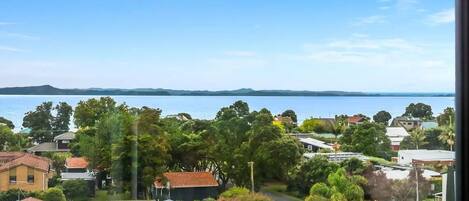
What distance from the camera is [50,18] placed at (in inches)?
67.7

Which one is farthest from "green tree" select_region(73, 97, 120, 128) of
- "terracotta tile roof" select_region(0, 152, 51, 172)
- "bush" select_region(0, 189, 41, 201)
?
"bush" select_region(0, 189, 41, 201)

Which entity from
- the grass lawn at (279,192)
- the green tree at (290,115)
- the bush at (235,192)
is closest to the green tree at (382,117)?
the green tree at (290,115)

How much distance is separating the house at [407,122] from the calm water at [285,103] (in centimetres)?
2

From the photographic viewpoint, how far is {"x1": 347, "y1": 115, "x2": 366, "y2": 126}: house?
1808mm

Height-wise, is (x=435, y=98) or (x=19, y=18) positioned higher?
(x=19, y=18)

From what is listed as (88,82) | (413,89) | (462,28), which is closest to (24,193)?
(88,82)

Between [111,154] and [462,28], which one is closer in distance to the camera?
[462,28]

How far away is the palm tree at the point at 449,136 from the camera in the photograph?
5.68 ft

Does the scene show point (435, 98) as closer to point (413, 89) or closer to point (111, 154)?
point (413, 89)

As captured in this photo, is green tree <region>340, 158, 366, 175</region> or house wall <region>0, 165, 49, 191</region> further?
green tree <region>340, 158, 366, 175</region>

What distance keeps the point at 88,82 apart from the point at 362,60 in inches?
35.7

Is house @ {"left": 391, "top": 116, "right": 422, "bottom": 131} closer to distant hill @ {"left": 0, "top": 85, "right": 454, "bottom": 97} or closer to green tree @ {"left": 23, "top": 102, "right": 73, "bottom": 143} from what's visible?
distant hill @ {"left": 0, "top": 85, "right": 454, "bottom": 97}

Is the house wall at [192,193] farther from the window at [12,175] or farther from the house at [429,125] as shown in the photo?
the house at [429,125]

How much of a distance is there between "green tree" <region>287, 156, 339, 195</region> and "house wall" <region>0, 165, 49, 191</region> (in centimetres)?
79
